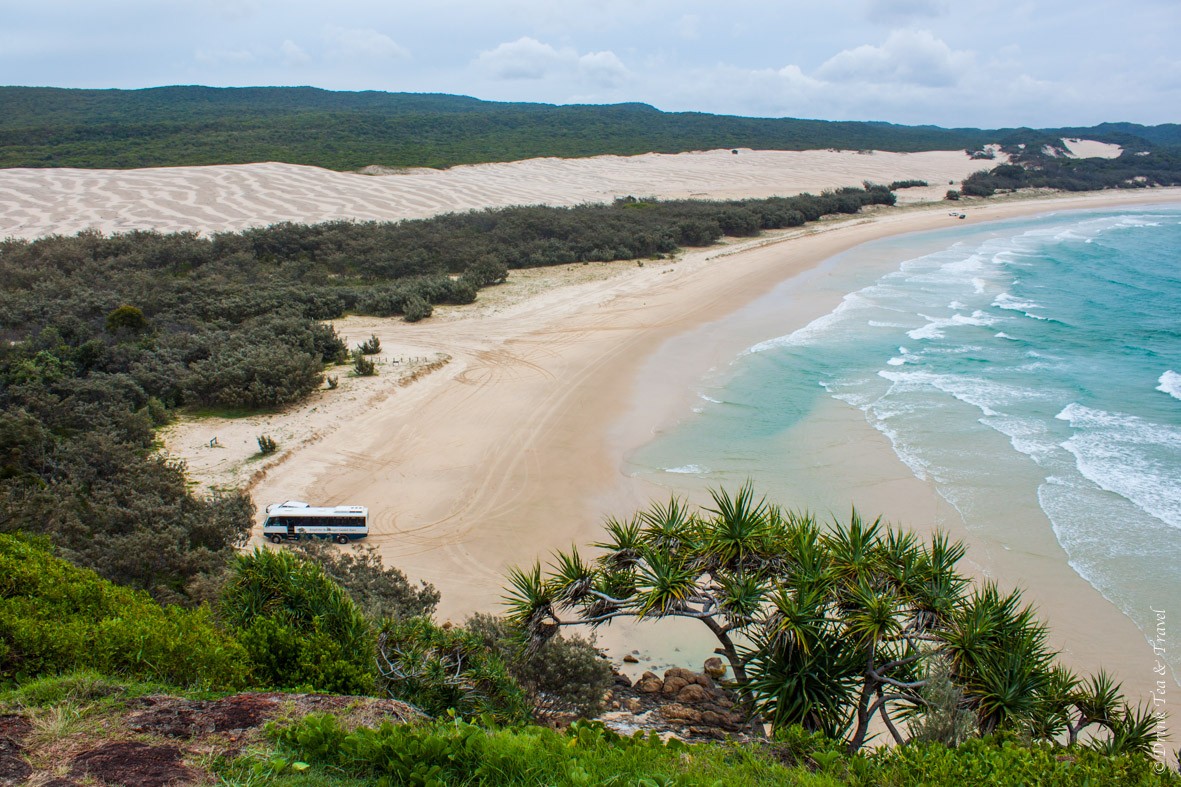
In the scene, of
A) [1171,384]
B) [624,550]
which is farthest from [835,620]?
[1171,384]

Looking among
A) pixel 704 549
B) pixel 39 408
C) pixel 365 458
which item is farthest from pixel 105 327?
pixel 704 549

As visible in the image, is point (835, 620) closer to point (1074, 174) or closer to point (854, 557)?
point (854, 557)

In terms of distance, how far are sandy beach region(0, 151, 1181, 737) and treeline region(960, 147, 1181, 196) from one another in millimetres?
44282

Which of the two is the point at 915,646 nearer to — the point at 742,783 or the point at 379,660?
the point at 742,783

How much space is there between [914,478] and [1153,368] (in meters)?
14.2

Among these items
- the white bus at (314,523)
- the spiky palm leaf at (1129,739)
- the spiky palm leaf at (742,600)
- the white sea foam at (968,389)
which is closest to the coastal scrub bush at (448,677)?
the spiky palm leaf at (742,600)

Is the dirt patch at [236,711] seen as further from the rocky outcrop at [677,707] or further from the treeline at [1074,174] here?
the treeline at [1074,174]

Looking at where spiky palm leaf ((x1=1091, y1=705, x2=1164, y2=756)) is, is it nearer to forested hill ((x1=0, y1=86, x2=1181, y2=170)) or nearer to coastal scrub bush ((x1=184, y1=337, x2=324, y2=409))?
coastal scrub bush ((x1=184, y1=337, x2=324, y2=409))

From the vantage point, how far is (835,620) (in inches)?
279

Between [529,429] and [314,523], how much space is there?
650 centimetres

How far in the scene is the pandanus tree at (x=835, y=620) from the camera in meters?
6.70

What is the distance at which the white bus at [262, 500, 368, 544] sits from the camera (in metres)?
14.1

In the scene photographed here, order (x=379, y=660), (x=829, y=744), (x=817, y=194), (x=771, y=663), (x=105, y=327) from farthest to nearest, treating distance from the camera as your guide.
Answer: (x=817, y=194) → (x=105, y=327) → (x=379, y=660) → (x=771, y=663) → (x=829, y=744)

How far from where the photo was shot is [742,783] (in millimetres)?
5266
